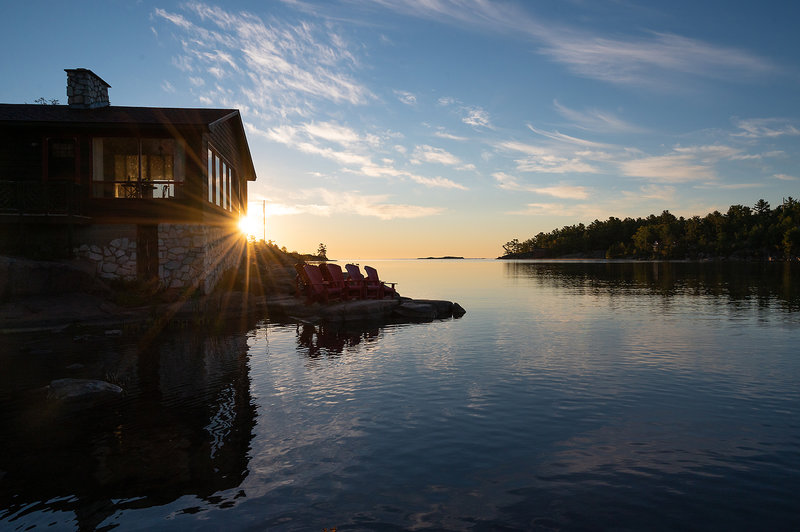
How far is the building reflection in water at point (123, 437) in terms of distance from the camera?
5.87m

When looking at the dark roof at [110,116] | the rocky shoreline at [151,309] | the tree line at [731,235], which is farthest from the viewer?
the tree line at [731,235]

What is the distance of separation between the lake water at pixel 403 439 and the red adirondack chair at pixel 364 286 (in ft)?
31.0

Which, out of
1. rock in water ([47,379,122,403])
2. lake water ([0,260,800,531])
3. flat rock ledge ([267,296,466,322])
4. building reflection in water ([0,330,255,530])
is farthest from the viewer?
flat rock ledge ([267,296,466,322])

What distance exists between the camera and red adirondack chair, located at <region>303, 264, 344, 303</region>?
76.3ft

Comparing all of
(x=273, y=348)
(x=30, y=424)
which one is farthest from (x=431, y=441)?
(x=273, y=348)

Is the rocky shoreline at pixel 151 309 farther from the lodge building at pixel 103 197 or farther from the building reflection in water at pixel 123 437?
the building reflection in water at pixel 123 437

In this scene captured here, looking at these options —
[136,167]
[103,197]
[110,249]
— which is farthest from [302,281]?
[136,167]

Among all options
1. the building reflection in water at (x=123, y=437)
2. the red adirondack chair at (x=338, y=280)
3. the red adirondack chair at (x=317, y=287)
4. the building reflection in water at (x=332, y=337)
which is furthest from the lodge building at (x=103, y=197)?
the building reflection in water at (x=123, y=437)

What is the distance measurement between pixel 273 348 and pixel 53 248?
11.6 m

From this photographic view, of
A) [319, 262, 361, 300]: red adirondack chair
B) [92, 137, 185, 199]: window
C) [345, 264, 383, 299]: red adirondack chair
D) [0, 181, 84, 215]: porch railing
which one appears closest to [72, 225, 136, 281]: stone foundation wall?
[0, 181, 84, 215]: porch railing

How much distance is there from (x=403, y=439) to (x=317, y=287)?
1618 cm

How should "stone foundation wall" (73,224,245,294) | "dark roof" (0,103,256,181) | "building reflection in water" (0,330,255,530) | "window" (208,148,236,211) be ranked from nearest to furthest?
"building reflection in water" (0,330,255,530) < "dark roof" (0,103,256,181) < "stone foundation wall" (73,224,245,294) < "window" (208,148,236,211)

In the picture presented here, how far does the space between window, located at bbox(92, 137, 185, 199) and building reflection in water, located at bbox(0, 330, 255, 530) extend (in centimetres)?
1032

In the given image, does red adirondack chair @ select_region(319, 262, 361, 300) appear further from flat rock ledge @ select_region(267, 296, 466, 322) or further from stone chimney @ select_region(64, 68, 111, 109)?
stone chimney @ select_region(64, 68, 111, 109)
